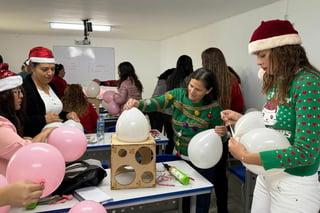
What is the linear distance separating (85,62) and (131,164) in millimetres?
6259

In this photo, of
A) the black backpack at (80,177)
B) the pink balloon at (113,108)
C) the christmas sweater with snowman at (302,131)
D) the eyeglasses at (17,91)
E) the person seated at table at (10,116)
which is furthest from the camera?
the pink balloon at (113,108)

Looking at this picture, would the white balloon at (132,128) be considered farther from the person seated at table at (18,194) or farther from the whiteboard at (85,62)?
the whiteboard at (85,62)

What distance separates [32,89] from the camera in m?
2.17

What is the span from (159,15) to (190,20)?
669mm

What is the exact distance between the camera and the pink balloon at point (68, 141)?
5.32ft

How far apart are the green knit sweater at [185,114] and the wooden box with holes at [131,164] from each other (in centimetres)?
36

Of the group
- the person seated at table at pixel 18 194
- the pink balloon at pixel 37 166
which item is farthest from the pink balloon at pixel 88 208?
the person seated at table at pixel 18 194

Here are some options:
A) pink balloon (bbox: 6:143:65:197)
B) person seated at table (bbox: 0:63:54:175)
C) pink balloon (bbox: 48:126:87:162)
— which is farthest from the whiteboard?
pink balloon (bbox: 6:143:65:197)

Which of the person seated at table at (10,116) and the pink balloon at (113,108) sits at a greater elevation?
the person seated at table at (10,116)

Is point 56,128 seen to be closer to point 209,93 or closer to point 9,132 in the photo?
point 9,132

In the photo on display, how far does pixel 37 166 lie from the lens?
3.69 feet

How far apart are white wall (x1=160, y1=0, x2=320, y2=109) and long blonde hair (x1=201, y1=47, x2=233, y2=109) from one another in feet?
3.17

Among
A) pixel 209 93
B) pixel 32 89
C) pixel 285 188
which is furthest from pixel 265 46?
pixel 32 89

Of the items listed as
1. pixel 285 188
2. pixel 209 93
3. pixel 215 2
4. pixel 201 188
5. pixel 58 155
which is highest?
pixel 215 2
